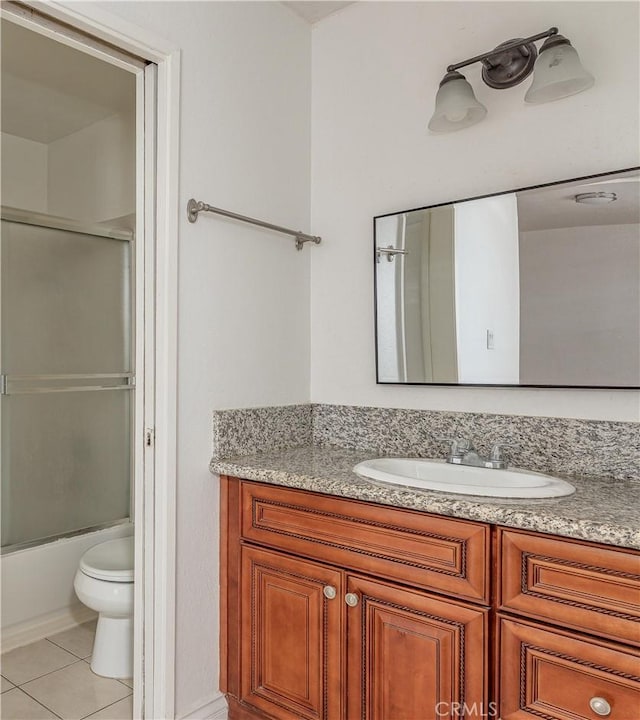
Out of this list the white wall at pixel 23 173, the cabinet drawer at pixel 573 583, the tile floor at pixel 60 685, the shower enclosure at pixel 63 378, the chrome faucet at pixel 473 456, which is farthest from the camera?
the white wall at pixel 23 173

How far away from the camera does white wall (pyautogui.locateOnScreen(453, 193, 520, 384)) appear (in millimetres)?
1663

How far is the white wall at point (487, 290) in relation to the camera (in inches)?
65.5

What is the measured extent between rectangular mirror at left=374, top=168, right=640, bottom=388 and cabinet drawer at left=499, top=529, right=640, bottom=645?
1.80ft

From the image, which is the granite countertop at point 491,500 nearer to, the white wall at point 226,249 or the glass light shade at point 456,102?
the white wall at point 226,249

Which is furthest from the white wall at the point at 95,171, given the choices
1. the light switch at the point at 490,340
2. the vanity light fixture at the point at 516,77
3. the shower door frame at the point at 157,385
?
the light switch at the point at 490,340

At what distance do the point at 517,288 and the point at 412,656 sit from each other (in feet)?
3.39

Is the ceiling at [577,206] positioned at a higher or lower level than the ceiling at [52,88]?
lower

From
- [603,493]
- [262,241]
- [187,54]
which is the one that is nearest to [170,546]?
[262,241]

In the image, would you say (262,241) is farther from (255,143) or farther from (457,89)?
(457,89)

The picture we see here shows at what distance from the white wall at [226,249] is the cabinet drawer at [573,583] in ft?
3.07

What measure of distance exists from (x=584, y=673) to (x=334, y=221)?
5.25ft

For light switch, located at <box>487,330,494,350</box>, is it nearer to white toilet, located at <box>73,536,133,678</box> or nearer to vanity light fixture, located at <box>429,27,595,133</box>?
vanity light fixture, located at <box>429,27,595,133</box>

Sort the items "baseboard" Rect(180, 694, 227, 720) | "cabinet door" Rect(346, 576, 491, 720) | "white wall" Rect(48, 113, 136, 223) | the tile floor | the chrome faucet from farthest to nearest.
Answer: "white wall" Rect(48, 113, 136, 223) → the tile floor → "baseboard" Rect(180, 694, 227, 720) → the chrome faucet → "cabinet door" Rect(346, 576, 491, 720)

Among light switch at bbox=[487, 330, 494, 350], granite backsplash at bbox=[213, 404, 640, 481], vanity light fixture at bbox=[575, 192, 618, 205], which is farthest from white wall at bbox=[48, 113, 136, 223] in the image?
vanity light fixture at bbox=[575, 192, 618, 205]
